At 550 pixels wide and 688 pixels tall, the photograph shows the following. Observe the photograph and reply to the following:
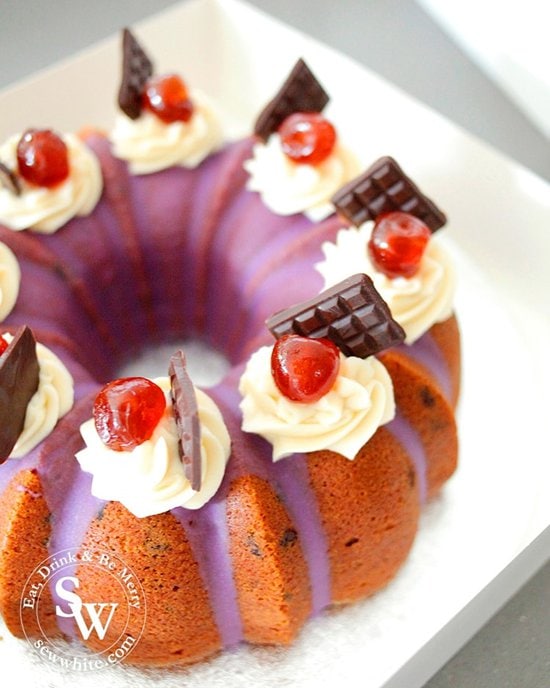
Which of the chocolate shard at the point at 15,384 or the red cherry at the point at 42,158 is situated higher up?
the red cherry at the point at 42,158

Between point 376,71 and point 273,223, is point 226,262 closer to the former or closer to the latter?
point 273,223

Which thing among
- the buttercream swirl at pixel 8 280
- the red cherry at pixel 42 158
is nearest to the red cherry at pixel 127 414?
the buttercream swirl at pixel 8 280

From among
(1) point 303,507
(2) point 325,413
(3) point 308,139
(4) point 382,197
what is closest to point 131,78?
(3) point 308,139

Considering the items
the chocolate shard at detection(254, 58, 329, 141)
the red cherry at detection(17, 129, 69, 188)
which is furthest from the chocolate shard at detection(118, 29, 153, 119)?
the chocolate shard at detection(254, 58, 329, 141)

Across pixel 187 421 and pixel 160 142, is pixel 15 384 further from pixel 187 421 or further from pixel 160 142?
pixel 160 142

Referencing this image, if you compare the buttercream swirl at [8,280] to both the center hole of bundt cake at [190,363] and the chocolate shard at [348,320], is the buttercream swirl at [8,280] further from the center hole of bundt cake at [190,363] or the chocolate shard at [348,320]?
the chocolate shard at [348,320]

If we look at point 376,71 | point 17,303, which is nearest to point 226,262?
point 17,303
